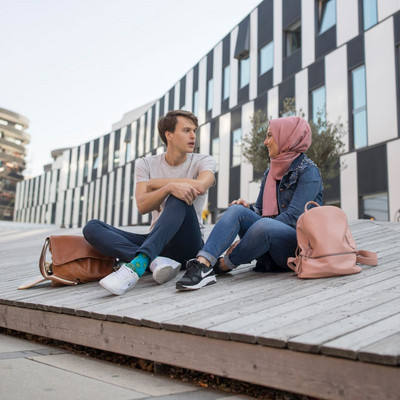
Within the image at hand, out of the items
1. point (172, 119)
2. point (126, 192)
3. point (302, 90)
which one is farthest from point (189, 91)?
point (172, 119)

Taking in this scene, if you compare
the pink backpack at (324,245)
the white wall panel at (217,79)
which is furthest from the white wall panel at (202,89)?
the pink backpack at (324,245)

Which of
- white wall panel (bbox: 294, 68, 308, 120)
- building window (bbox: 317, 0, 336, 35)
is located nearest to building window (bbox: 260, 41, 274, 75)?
white wall panel (bbox: 294, 68, 308, 120)

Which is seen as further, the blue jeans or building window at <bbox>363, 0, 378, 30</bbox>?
building window at <bbox>363, 0, 378, 30</bbox>

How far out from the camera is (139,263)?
2973mm

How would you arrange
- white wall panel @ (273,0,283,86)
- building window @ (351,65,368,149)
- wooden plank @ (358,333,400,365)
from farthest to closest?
white wall panel @ (273,0,283,86) → building window @ (351,65,368,149) → wooden plank @ (358,333,400,365)

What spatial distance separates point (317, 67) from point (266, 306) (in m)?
13.2

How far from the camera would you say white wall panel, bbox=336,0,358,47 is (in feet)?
41.4

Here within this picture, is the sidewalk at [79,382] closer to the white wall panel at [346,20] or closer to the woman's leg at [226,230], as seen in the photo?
the woman's leg at [226,230]

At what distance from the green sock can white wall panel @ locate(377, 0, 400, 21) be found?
11.1m

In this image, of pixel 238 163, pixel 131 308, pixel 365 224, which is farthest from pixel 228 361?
pixel 238 163

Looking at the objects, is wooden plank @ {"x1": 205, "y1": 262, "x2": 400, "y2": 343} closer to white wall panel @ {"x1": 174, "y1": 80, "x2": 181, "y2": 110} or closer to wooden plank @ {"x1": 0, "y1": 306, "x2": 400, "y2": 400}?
wooden plank @ {"x1": 0, "y1": 306, "x2": 400, "y2": 400}

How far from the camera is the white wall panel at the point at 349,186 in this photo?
1195 centimetres

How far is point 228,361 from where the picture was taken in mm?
1756

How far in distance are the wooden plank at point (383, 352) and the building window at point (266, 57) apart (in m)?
16.0
